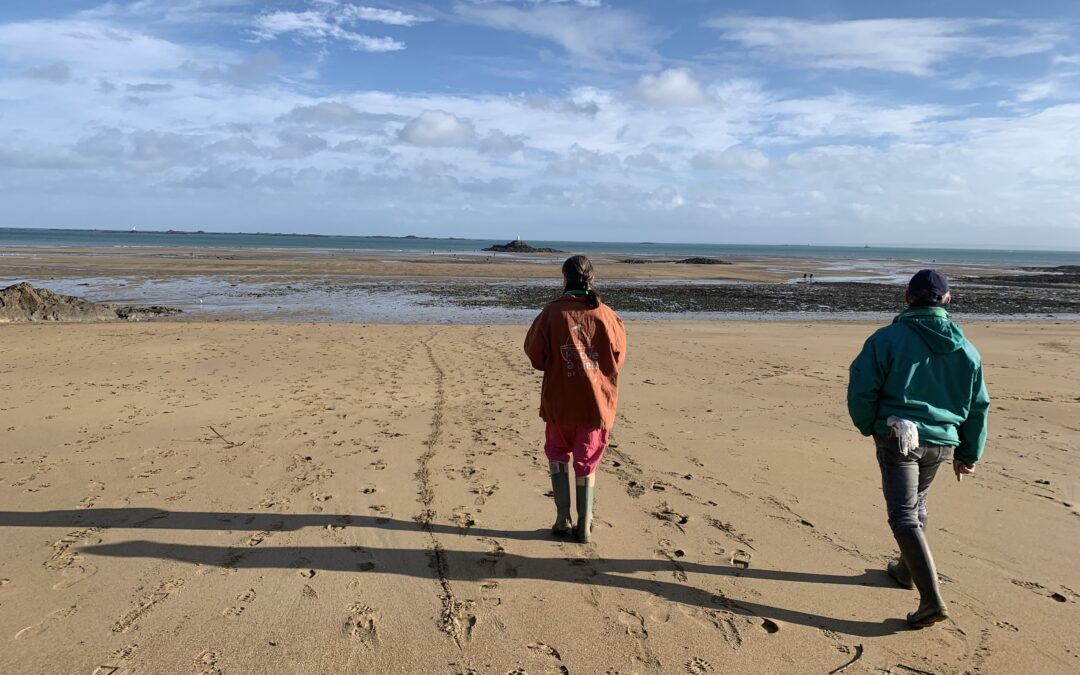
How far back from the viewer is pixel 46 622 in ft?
10.7

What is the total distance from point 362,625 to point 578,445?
1.64m

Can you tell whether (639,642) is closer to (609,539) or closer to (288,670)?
(609,539)

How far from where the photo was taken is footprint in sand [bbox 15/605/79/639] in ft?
10.4

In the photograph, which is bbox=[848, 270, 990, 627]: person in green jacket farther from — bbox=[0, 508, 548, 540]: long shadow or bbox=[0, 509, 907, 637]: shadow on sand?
bbox=[0, 508, 548, 540]: long shadow

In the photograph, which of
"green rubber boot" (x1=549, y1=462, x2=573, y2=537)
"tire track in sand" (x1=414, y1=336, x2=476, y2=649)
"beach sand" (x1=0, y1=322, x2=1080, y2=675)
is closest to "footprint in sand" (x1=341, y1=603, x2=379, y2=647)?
"beach sand" (x1=0, y1=322, x2=1080, y2=675)

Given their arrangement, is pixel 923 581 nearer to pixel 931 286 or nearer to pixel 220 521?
pixel 931 286

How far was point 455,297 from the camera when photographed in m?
26.2

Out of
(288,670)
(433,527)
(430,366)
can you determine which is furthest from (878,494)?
(430,366)

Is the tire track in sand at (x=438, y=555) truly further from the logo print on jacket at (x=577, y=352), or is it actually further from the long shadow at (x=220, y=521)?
the logo print on jacket at (x=577, y=352)

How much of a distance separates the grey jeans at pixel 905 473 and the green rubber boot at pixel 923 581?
0.22 feet

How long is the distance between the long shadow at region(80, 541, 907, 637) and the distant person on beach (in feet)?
1.85

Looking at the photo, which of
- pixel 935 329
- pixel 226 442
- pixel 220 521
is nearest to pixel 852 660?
pixel 935 329

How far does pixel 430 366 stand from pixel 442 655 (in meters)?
8.16

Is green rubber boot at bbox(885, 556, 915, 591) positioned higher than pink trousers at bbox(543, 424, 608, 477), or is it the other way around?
pink trousers at bbox(543, 424, 608, 477)
